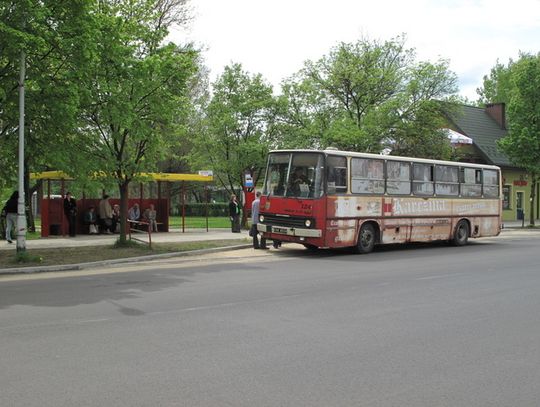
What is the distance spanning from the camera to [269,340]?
260 inches

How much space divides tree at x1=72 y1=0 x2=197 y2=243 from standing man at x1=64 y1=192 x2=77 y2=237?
14.7ft

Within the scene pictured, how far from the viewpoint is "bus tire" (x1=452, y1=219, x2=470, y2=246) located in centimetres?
2145

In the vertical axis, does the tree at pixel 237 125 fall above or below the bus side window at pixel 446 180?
above

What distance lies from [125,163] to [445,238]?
39.0ft

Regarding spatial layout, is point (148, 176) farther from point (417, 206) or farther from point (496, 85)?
point (496, 85)

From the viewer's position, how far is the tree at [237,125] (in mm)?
28250

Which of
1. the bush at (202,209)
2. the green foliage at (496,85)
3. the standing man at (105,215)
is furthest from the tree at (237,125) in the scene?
the green foliage at (496,85)

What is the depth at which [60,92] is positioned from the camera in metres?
13.9

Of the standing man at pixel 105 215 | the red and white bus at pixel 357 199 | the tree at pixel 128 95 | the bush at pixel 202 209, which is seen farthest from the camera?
the bush at pixel 202 209

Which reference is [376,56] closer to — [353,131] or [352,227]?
[353,131]

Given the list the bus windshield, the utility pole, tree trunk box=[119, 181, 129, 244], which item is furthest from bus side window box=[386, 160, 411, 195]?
the utility pole

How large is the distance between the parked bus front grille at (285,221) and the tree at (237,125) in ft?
35.7

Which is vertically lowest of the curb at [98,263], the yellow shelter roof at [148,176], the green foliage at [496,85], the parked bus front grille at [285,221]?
the curb at [98,263]

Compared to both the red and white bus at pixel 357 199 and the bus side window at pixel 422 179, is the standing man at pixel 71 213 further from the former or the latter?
the bus side window at pixel 422 179
